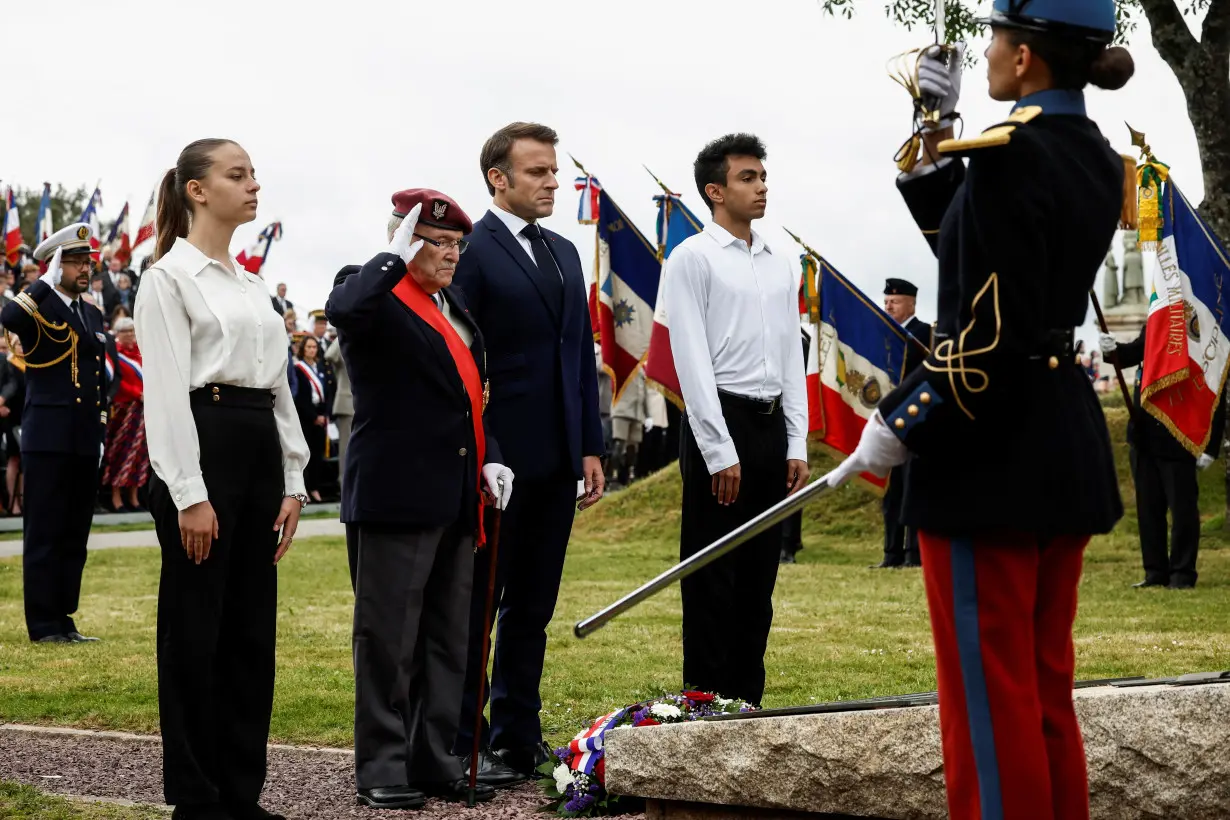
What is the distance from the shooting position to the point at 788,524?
15602 millimetres

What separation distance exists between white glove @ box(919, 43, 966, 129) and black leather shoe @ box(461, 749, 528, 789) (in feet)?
9.94

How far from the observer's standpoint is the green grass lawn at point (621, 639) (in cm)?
763

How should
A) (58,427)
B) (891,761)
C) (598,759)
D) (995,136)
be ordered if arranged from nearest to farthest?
(995,136) < (891,761) < (598,759) < (58,427)

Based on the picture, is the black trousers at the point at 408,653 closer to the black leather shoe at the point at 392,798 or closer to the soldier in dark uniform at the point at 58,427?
the black leather shoe at the point at 392,798

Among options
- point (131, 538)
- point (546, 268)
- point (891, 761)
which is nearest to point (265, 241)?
point (131, 538)

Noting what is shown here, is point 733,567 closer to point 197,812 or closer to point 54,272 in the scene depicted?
point 197,812

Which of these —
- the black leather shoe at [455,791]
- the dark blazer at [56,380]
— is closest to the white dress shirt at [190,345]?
the black leather shoe at [455,791]

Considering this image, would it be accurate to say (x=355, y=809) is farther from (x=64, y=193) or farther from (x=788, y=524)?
(x=64, y=193)

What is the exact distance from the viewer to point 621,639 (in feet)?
32.4

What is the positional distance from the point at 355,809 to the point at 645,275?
262 inches

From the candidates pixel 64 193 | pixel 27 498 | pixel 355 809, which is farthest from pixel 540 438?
pixel 64 193

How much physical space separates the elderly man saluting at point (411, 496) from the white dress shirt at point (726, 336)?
846 millimetres

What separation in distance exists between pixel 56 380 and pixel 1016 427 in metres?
8.18

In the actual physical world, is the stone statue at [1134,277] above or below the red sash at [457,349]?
above
